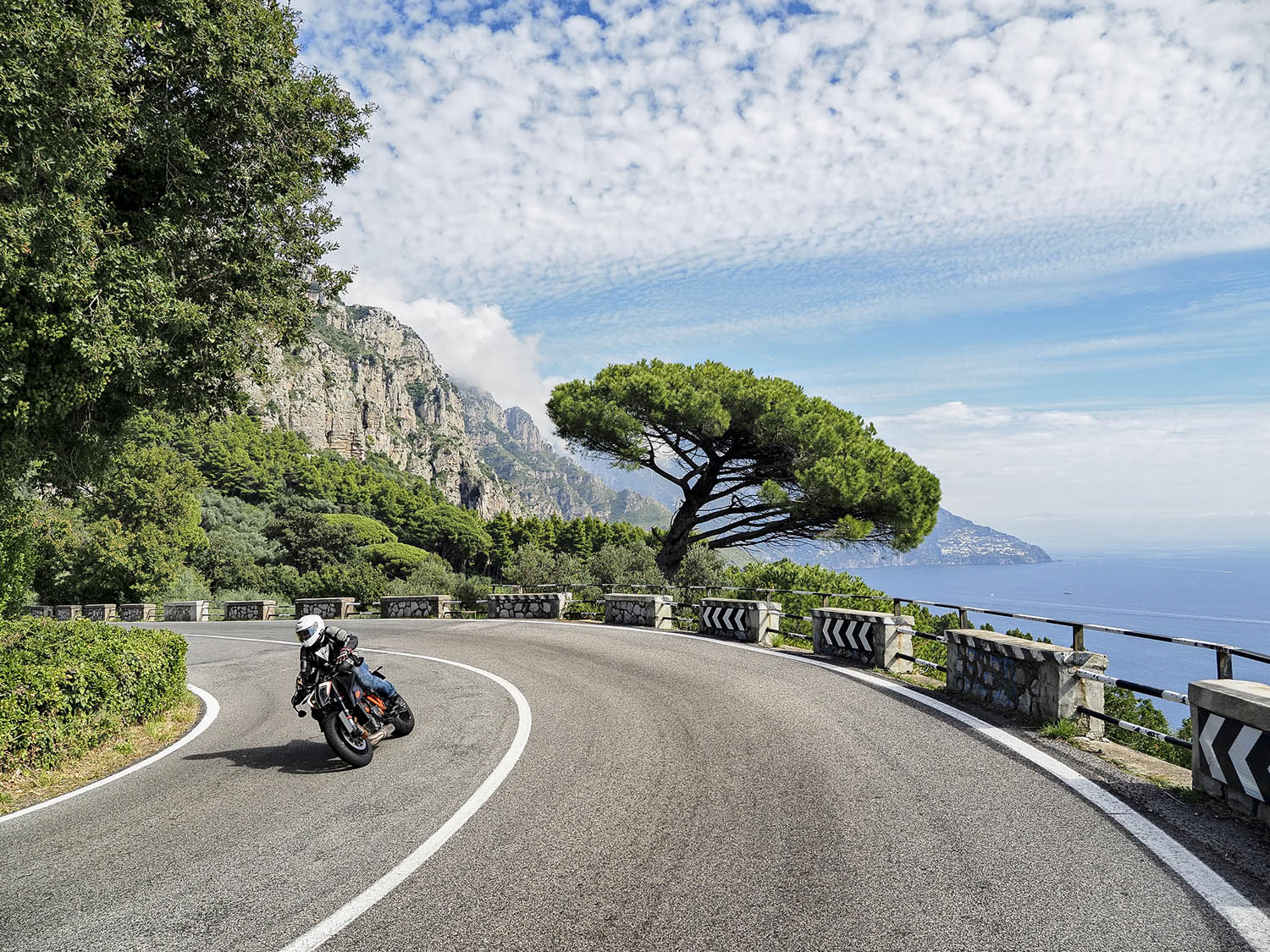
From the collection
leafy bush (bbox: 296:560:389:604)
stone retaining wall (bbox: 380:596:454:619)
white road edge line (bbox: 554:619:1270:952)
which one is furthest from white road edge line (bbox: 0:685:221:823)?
leafy bush (bbox: 296:560:389:604)

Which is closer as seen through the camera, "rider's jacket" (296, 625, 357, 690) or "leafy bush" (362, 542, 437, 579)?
"rider's jacket" (296, 625, 357, 690)

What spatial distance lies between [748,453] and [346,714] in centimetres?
2525

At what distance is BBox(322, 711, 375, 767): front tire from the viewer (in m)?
6.95

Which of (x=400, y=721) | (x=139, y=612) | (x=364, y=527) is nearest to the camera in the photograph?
(x=400, y=721)

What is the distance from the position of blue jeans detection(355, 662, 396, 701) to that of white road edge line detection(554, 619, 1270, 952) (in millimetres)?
6187

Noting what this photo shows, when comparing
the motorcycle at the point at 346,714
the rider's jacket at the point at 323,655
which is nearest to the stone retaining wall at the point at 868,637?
the motorcycle at the point at 346,714

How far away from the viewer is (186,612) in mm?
35031

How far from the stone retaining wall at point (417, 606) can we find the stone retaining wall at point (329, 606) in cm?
140

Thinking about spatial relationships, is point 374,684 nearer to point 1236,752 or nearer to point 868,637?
point 1236,752

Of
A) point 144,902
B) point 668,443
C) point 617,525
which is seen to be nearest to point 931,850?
point 144,902

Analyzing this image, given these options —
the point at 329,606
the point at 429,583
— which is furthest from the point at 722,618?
the point at 429,583

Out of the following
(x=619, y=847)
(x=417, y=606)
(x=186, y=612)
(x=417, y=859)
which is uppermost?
(x=619, y=847)

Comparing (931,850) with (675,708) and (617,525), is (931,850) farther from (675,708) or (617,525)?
(617,525)

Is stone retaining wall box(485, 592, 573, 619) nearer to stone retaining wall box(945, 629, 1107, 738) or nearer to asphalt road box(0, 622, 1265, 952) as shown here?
asphalt road box(0, 622, 1265, 952)
